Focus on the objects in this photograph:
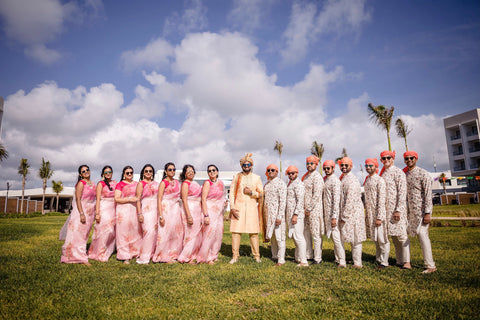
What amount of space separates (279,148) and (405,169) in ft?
102

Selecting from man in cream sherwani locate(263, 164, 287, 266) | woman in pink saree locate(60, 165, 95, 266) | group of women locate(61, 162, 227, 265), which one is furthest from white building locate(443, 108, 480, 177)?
woman in pink saree locate(60, 165, 95, 266)

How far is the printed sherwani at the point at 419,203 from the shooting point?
5.60 m

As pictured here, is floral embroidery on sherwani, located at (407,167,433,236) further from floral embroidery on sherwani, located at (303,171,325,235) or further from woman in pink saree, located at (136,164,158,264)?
woman in pink saree, located at (136,164,158,264)

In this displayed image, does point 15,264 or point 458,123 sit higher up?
point 458,123

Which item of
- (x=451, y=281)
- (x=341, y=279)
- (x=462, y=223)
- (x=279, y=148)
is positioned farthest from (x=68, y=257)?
(x=279, y=148)

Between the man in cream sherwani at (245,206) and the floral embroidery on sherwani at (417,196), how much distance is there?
10.3 ft

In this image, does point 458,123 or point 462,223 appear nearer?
point 462,223

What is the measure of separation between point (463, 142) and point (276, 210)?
53362 millimetres

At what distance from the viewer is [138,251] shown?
675 centimetres

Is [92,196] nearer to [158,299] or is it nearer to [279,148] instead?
[158,299]

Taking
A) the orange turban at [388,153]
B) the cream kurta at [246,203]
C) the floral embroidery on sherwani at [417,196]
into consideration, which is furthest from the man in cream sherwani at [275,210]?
the floral embroidery on sherwani at [417,196]

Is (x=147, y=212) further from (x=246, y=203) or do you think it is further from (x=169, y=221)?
(x=246, y=203)

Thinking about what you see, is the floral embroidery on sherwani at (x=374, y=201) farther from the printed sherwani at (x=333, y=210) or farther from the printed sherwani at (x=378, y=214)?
the printed sherwani at (x=333, y=210)

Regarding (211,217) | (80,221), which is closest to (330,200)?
(211,217)
